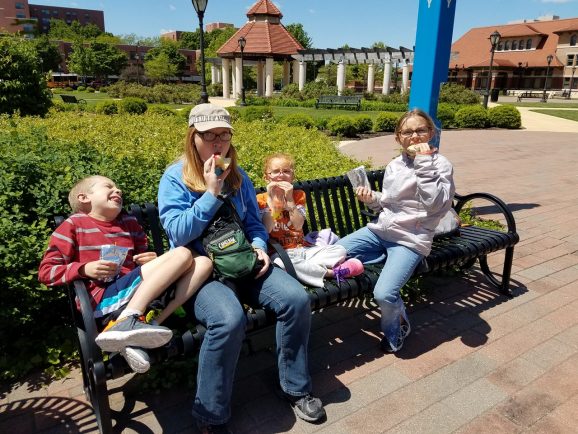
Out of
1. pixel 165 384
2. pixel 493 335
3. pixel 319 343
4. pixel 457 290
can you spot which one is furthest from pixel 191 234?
pixel 457 290

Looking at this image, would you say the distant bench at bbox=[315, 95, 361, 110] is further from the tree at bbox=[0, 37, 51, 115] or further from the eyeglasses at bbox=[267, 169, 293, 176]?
the eyeglasses at bbox=[267, 169, 293, 176]

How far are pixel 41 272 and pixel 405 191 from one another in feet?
7.30

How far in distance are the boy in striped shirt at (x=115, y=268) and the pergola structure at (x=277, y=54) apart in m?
35.8

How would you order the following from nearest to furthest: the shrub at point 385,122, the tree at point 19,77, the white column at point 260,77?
1. the tree at point 19,77
2. the shrub at point 385,122
3. the white column at point 260,77

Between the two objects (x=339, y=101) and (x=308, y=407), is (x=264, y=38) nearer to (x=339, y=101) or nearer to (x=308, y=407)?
(x=339, y=101)

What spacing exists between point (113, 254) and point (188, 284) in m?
0.42

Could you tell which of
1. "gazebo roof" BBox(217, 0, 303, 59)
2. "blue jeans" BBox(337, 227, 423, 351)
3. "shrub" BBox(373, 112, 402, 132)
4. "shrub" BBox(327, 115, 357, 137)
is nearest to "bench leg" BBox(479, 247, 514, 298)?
"blue jeans" BBox(337, 227, 423, 351)

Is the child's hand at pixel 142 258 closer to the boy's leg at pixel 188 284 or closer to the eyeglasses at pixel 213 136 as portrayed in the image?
the boy's leg at pixel 188 284

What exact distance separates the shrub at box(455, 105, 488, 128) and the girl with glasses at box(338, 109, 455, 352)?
1905cm

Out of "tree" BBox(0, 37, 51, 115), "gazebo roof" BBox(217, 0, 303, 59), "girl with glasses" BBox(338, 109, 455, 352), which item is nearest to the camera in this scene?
"girl with glasses" BBox(338, 109, 455, 352)

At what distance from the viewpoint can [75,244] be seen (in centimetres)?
231

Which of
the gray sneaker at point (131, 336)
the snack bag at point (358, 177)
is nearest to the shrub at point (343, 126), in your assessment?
the snack bag at point (358, 177)

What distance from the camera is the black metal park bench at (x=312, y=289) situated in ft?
6.70

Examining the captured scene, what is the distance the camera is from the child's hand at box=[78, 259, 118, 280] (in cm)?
218
